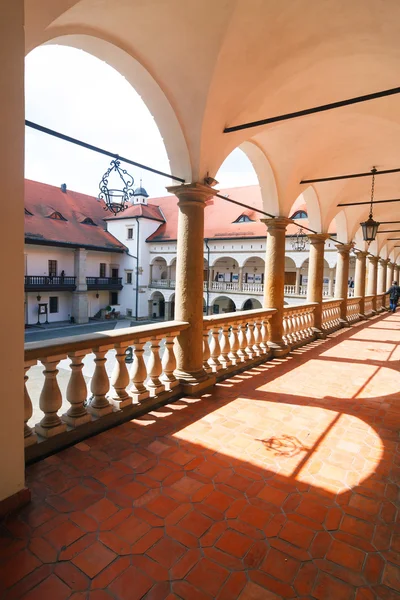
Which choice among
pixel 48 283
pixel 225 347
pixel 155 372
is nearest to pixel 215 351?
pixel 225 347

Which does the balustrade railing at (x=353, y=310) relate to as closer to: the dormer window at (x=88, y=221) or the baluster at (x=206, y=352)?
the baluster at (x=206, y=352)

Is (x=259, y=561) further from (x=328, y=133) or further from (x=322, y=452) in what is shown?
(x=328, y=133)

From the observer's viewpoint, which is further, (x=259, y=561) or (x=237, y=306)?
(x=237, y=306)

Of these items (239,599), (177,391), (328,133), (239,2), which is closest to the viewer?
(239,599)

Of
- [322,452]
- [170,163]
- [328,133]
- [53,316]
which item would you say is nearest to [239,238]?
[53,316]

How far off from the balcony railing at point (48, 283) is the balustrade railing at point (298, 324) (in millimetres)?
23834

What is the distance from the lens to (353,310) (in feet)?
50.6

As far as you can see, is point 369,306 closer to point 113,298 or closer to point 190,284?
point 190,284

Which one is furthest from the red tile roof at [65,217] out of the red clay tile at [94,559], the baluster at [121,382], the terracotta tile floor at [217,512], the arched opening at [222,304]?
the red clay tile at [94,559]

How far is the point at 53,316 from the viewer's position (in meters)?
30.8

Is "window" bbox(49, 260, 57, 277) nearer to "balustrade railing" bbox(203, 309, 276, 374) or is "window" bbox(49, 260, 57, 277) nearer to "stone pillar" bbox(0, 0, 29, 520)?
"balustrade railing" bbox(203, 309, 276, 374)

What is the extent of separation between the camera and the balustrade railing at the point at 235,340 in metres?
5.73

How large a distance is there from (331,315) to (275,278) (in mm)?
5580

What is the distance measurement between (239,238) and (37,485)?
30.5 metres
